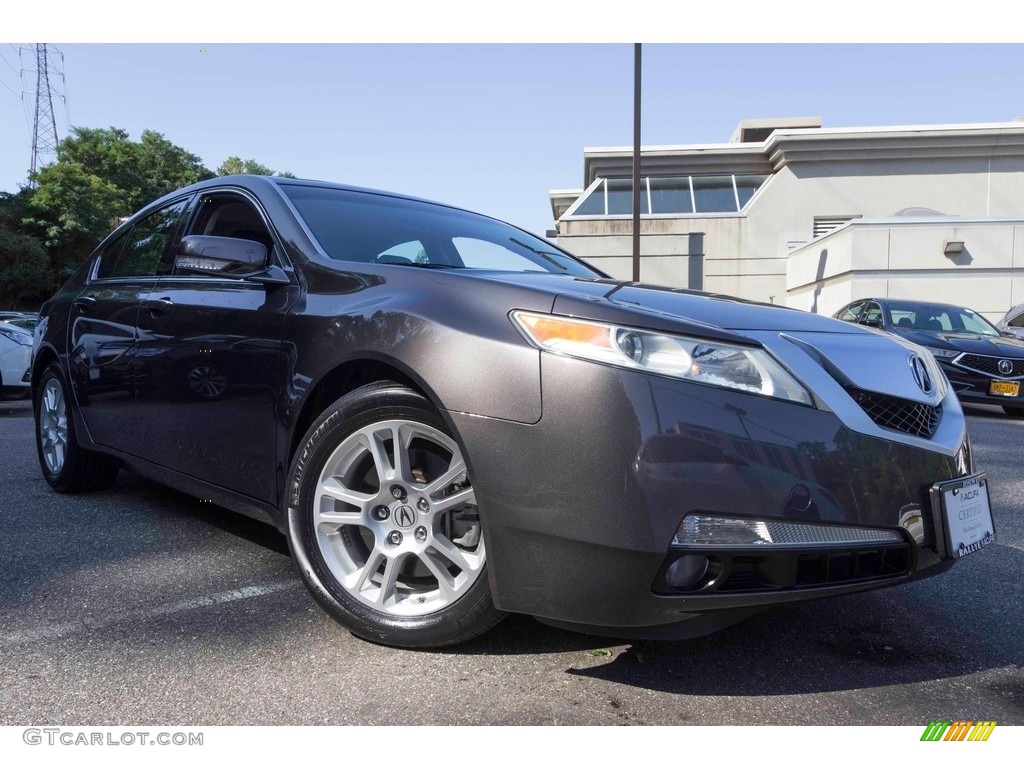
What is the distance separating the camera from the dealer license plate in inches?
84.4

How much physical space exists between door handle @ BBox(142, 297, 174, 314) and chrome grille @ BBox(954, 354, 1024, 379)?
28.1 feet

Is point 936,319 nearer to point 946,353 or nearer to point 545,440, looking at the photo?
point 946,353

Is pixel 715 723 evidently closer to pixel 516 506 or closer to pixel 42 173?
pixel 516 506

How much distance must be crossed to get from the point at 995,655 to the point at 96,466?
4.00 meters

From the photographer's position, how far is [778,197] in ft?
75.0

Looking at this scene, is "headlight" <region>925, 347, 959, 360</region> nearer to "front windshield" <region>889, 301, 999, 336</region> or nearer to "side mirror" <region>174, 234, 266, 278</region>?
"front windshield" <region>889, 301, 999, 336</region>

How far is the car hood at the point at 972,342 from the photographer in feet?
30.2

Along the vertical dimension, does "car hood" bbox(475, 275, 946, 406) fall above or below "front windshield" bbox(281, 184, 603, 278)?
below

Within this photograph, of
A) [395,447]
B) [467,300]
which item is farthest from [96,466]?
[467,300]

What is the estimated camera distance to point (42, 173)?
4016cm

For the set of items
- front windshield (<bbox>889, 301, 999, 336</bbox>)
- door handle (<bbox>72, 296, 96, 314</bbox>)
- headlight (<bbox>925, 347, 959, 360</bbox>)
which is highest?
door handle (<bbox>72, 296, 96, 314</bbox>)

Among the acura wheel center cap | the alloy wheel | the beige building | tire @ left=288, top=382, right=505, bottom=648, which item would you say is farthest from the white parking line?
the beige building

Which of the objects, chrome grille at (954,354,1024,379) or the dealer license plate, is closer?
the dealer license plate

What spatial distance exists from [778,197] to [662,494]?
22.7 meters
